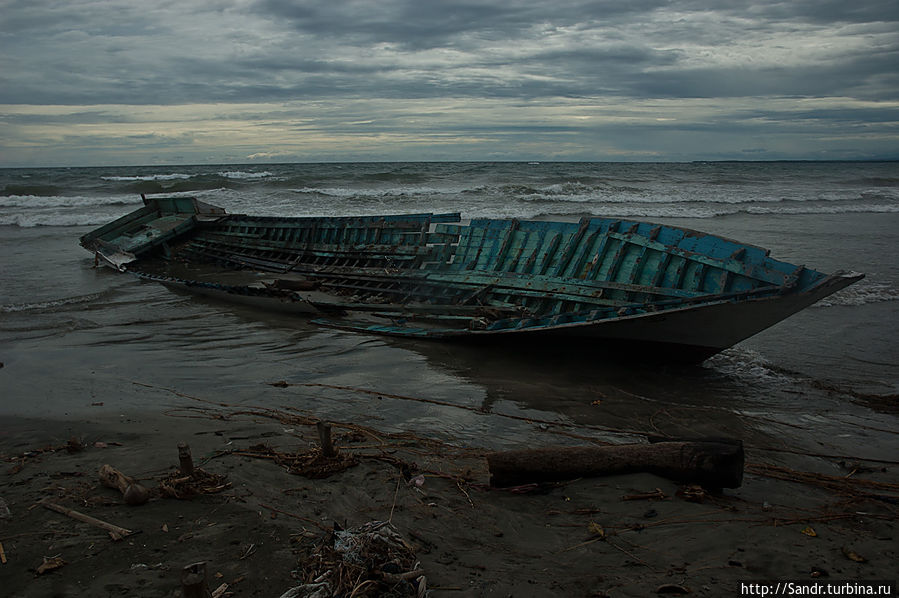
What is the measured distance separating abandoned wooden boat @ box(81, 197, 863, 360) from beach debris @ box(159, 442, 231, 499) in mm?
4523

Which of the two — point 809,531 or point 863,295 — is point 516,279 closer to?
point 809,531

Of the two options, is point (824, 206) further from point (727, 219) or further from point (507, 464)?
point (507, 464)

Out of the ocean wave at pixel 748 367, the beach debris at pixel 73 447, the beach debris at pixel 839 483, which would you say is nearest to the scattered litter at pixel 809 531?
the beach debris at pixel 839 483

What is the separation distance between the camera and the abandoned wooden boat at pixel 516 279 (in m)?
7.05

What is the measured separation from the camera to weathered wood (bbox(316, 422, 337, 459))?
474cm

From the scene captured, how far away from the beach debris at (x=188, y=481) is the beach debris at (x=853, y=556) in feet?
13.1

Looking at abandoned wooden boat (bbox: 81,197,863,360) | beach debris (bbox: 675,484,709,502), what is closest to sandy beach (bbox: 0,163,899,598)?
beach debris (bbox: 675,484,709,502)

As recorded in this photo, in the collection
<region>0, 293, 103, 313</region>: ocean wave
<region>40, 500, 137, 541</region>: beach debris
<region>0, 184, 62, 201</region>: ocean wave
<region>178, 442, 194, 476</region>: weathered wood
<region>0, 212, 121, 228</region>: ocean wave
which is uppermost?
<region>0, 184, 62, 201</region>: ocean wave

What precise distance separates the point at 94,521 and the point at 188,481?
0.65m

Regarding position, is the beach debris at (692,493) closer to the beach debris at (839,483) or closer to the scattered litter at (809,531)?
the scattered litter at (809,531)

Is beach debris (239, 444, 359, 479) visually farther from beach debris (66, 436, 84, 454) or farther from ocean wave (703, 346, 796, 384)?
ocean wave (703, 346, 796, 384)

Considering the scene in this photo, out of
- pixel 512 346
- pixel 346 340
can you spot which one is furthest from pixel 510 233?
pixel 346 340

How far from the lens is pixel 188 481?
4.30 metres

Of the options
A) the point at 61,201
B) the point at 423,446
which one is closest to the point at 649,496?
the point at 423,446
